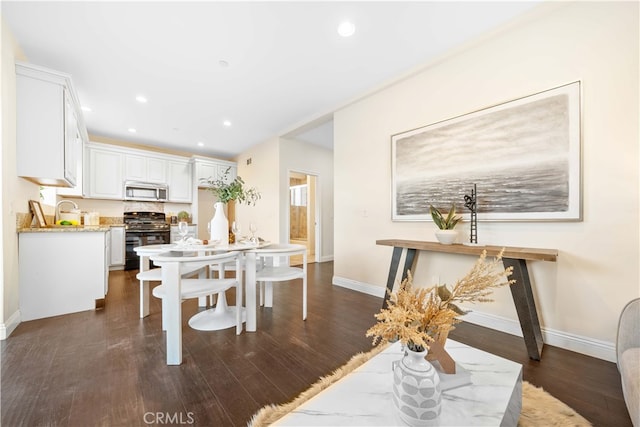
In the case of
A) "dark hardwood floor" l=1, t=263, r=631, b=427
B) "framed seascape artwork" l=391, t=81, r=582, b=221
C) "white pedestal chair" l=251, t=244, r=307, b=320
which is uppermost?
"framed seascape artwork" l=391, t=81, r=582, b=221

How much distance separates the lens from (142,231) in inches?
194

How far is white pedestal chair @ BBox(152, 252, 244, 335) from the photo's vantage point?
1.82 m

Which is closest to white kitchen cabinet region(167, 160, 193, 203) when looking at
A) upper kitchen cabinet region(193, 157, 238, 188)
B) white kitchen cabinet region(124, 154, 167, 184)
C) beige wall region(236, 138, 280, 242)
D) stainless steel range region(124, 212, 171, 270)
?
white kitchen cabinet region(124, 154, 167, 184)

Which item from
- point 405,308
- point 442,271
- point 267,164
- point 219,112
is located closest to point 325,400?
point 405,308

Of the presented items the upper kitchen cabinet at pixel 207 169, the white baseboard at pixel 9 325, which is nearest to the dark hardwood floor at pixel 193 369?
the white baseboard at pixel 9 325

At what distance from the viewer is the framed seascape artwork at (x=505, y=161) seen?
1.86 meters

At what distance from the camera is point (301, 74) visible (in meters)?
2.88

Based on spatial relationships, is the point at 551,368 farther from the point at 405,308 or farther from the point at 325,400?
the point at 325,400

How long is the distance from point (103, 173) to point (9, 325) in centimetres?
363

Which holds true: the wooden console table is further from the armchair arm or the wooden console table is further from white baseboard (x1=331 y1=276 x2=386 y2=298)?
white baseboard (x1=331 y1=276 x2=386 y2=298)

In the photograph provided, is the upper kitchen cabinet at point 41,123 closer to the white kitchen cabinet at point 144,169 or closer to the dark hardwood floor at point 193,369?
the dark hardwood floor at point 193,369

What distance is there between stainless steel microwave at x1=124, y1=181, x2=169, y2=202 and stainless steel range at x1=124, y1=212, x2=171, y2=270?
33cm

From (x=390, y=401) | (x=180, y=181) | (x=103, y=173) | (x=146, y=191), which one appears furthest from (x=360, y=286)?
(x=103, y=173)

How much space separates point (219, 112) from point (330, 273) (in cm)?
329
